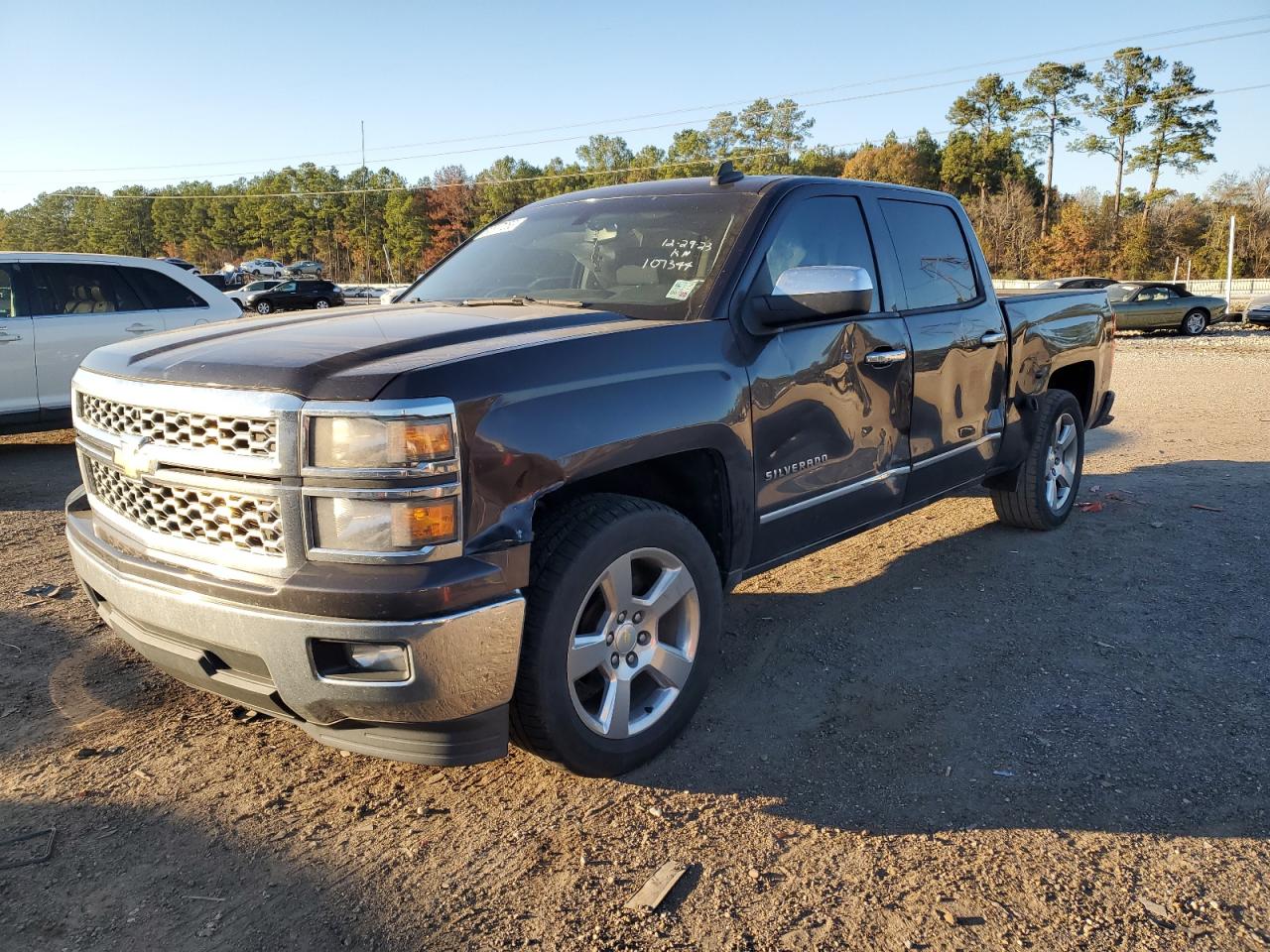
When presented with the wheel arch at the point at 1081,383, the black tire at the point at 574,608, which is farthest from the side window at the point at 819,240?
the wheel arch at the point at 1081,383

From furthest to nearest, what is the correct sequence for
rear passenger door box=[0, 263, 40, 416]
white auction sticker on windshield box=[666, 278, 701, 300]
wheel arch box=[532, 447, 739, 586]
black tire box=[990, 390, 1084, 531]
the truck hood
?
rear passenger door box=[0, 263, 40, 416], black tire box=[990, 390, 1084, 531], white auction sticker on windshield box=[666, 278, 701, 300], wheel arch box=[532, 447, 739, 586], the truck hood

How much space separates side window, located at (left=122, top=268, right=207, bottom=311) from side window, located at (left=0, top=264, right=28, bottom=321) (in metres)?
0.92

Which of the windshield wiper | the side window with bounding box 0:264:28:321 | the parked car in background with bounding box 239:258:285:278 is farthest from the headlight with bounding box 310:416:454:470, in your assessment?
the parked car in background with bounding box 239:258:285:278

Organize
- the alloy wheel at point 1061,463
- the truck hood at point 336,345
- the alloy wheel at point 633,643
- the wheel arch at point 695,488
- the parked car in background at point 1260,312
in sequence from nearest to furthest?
1. the truck hood at point 336,345
2. the alloy wheel at point 633,643
3. the wheel arch at point 695,488
4. the alloy wheel at point 1061,463
5. the parked car in background at point 1260,312

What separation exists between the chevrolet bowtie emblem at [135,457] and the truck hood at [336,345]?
0.62ft

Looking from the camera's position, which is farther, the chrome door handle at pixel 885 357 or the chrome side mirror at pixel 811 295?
the chrome door handle at pixel 885 357

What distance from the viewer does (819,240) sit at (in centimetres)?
388

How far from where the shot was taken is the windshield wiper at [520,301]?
3509 mm

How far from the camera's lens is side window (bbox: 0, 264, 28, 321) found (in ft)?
26.4

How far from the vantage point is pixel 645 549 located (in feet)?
9.54

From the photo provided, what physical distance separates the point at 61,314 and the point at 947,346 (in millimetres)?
7723

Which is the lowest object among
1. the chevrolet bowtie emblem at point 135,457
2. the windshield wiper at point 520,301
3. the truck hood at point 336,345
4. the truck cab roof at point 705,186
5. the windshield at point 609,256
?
the chevrolet bowtie emblem at point 135,457

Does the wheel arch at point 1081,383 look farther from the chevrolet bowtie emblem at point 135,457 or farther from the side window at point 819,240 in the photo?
the chevrolet bowtie emblem at point 135,457

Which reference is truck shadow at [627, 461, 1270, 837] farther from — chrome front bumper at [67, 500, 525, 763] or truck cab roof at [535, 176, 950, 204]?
truck cab roof at [535, 176, 950, 204]
